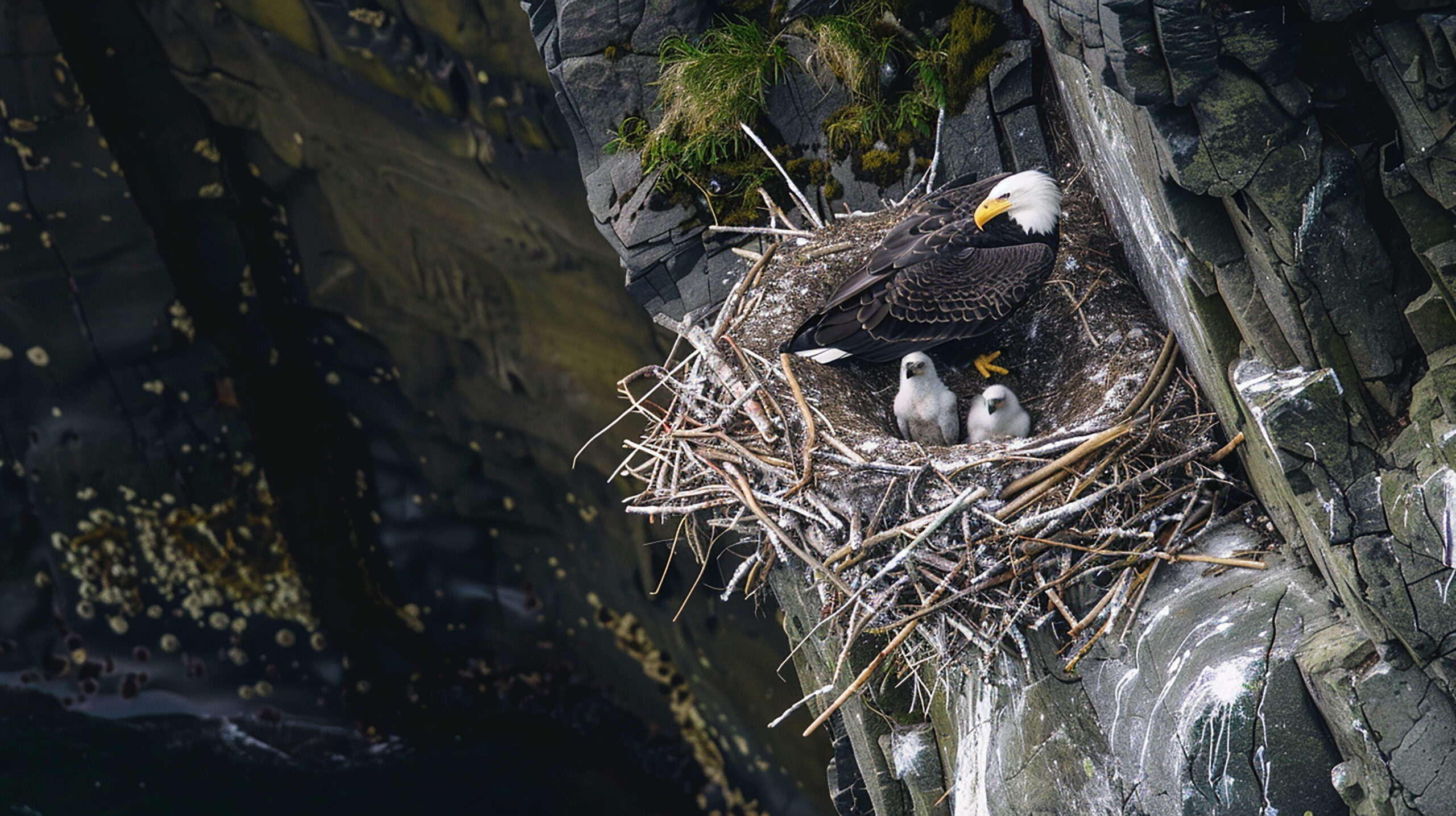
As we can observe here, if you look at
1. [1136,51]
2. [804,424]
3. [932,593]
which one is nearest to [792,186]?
[804,424]

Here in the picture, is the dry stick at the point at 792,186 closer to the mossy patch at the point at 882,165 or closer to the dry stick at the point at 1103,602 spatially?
the mossy patch at the point at 882,165

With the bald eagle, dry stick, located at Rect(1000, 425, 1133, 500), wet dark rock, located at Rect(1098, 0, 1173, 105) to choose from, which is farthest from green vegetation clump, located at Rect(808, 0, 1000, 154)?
wet dark rock, located at Rect(1098, 0, 1173, 105)

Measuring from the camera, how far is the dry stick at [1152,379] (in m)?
4.62

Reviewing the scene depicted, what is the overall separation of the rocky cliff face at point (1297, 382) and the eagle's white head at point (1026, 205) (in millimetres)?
583

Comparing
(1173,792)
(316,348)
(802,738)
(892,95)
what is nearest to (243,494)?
(316,348)

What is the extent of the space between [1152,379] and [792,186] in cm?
237

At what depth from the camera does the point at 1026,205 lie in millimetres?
5145

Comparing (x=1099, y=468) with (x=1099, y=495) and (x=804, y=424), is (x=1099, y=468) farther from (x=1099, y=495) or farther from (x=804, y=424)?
(x=804, y=424)

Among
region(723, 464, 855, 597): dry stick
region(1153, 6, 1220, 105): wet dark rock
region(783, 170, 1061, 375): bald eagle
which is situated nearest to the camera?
region(1153, 6, 1220, 105): wet dark rock

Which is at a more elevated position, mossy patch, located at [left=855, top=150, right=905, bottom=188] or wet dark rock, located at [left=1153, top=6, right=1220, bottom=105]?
wet dark rock, located at [left=1153, top=6, right=1220, bottom=105]

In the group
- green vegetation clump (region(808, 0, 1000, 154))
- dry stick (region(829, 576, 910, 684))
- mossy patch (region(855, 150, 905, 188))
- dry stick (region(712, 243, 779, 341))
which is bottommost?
dry stick (region(829, 576, 910, 684))

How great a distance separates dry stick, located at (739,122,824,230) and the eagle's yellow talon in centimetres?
119

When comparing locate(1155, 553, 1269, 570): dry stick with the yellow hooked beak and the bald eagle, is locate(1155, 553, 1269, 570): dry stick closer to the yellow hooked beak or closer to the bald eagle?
the bald eagle

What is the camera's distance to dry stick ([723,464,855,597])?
4473 mm
